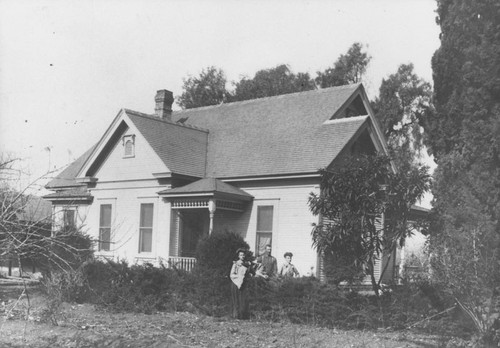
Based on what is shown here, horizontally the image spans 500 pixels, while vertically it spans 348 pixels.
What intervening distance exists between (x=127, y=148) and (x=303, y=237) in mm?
8092

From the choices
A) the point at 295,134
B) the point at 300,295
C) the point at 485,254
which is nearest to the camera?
the point at 485,254

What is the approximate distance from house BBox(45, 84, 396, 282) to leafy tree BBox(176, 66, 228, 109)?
23.0 meters

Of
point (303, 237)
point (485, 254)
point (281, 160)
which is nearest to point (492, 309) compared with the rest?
point (485, 254)

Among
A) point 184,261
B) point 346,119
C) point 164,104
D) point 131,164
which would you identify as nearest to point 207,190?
point 184,261

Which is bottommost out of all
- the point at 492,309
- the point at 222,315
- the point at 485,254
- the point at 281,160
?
the point at 222,315

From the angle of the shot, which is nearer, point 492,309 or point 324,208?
point 492,309

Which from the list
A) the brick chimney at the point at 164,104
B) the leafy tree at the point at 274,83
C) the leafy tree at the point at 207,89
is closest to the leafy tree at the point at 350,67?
the leafy tree at the point at 274,83

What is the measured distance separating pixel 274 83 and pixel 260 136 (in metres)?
24.1

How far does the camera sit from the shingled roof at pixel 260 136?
19.6 meters

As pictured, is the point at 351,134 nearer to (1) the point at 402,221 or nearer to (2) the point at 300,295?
(1) the point at 402,221

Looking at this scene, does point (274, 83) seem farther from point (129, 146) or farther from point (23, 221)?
point (23, 221)

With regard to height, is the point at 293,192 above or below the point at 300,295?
above

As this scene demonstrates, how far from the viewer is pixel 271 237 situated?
1967 centimetres

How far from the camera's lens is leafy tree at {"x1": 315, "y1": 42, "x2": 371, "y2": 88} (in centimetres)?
4241
